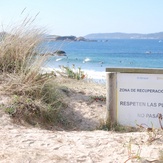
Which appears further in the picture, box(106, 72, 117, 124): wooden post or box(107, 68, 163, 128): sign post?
box(106, 72, 117, 124): wooden post

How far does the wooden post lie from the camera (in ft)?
19.1

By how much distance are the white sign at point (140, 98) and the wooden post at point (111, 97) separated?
56 mm

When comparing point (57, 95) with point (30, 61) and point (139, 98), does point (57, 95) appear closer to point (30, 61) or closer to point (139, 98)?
point (30, 61)

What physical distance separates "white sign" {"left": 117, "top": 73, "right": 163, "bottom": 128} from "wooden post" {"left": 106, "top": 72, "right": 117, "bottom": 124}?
0.18ft

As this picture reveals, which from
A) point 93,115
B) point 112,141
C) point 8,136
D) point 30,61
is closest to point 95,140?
point 112,141

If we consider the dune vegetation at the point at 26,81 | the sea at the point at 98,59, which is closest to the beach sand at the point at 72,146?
the dune vegetation at the point at 26,81

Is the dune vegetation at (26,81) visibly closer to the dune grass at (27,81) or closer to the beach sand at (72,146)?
the dune grass at (27,81)

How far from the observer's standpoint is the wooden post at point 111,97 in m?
5.83

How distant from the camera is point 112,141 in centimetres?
479

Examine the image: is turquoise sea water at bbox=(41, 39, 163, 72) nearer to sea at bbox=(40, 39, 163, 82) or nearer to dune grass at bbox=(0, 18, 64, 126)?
sea at bbox=(40, 39, 163, 82)

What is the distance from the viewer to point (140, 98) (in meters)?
5.77

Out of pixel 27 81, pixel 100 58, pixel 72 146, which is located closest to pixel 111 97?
pixel 72 146

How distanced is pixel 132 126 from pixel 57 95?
1.77 metres

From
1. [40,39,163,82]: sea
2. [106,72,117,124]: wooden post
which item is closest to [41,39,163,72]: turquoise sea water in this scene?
[40,39,163,82]: sea
